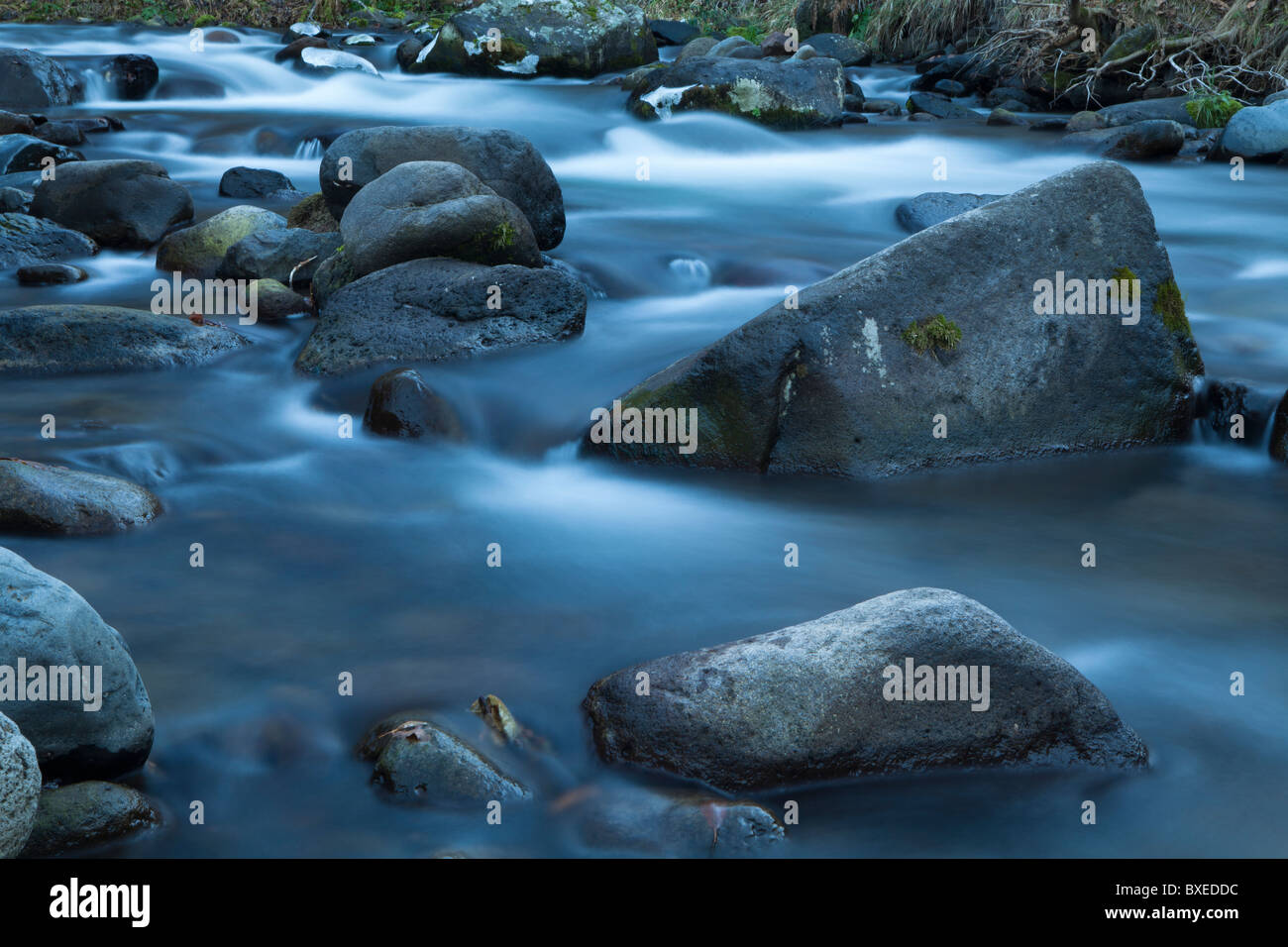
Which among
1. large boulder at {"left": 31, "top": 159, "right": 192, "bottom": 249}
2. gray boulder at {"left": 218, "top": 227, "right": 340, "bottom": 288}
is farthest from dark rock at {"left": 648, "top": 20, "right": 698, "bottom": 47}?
gray boulder at {"left": 218, "top": 227, "right": 340, "bottom": 288}

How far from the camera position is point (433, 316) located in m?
6.82

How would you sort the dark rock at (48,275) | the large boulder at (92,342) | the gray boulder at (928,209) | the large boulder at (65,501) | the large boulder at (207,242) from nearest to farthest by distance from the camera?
1. the large boulder at (65,501)
2. the large boulder at (92,342)
3. the dark rock at (48,275)
4. the large boulder at (207,242)
5. the gray boulder at (928,209)

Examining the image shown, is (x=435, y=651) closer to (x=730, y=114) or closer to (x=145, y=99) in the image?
(x=730, y=114)

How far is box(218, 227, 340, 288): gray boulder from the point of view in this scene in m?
8.06

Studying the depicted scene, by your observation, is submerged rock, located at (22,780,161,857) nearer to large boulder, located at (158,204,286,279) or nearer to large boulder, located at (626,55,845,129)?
large boulder, located at (158,204,286,279)

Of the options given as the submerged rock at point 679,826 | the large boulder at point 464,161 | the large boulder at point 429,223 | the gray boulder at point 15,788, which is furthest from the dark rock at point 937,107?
the gray boulder at point 15,788

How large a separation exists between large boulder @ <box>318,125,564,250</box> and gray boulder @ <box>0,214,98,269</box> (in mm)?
1942

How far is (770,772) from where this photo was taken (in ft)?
10.6

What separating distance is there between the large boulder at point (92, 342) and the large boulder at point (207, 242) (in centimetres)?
158

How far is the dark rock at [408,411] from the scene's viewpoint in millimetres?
5902

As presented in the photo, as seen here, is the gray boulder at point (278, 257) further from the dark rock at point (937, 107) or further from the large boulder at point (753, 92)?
the dark rock at point (937, 107)

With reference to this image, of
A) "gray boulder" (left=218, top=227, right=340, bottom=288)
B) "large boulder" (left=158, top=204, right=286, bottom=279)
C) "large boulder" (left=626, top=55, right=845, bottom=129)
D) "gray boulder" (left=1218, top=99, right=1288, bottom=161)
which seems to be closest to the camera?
"gray boulder" (left=218, top=227, right=340, bottom=288)

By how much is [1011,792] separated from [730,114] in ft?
39.1
